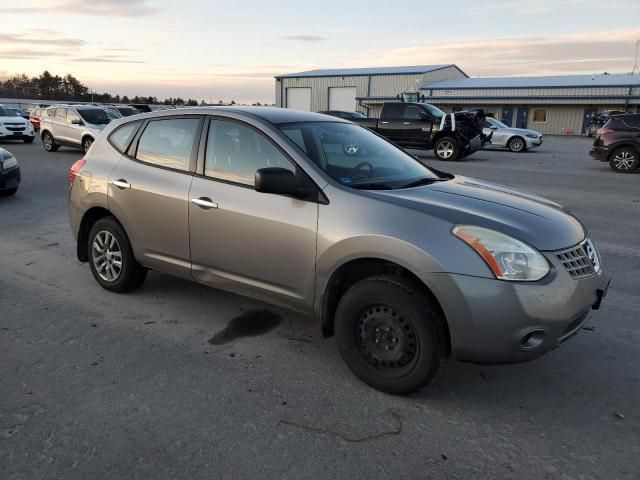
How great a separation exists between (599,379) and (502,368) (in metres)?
0.60

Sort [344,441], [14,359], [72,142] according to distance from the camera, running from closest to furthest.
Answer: [344,441], [14,359], [72,142]

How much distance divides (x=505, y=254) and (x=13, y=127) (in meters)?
23.2

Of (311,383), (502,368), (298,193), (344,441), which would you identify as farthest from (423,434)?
(298,193)

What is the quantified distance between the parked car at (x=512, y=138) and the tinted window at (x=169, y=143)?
20.6 meters

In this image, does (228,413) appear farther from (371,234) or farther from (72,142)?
(72,142)

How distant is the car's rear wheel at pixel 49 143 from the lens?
19016mm

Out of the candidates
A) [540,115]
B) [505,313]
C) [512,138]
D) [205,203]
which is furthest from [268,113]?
[540,115]

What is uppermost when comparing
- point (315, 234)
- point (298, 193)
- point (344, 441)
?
point (298, 193)

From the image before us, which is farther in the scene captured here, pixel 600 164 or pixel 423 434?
pixel 600 164

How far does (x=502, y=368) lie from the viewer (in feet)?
11.9

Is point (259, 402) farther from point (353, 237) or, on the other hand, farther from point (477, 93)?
point (477, 93)

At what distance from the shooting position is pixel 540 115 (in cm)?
4719

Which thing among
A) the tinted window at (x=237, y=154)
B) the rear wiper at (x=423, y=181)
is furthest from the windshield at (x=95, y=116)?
the rear wiper at (x=423, y=181)

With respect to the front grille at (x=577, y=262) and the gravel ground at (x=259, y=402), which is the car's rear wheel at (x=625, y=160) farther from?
the front grille at (x=577, y=262)
